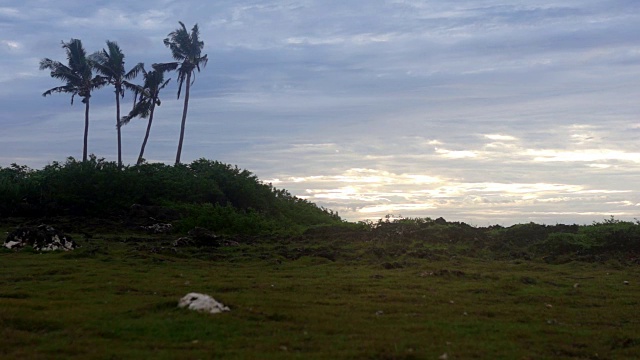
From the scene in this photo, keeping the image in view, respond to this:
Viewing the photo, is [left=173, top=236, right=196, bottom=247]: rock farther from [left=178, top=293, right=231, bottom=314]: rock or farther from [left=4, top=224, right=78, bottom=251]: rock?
[left=178, top=293, right=231, bottom=314]: rock

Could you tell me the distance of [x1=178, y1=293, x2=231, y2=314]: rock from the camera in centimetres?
1282

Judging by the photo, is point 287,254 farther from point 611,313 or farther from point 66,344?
point 66,344

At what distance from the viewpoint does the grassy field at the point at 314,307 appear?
11.1 metres

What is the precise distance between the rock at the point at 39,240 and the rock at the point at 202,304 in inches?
557

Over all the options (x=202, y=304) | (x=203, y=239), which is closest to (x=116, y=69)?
(x=203, y=239)

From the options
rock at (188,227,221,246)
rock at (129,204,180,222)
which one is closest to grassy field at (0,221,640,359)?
rock at (188,227,221,246)

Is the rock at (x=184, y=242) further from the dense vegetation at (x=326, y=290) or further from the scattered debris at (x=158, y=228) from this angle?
the scattered debris at (x=158, y=228)

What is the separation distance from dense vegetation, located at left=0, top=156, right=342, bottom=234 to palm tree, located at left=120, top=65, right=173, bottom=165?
1372cm

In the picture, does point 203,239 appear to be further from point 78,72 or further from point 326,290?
point 78,72

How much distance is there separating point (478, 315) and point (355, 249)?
14.1 m

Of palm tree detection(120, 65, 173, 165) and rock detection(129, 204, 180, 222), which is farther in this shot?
palm tree detection(120, 65, 173, 165)

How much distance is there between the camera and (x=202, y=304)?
42.4 feet

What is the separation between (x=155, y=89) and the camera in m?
64.0

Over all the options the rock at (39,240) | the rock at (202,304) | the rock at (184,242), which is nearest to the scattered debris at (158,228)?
the rock at (184,242)
